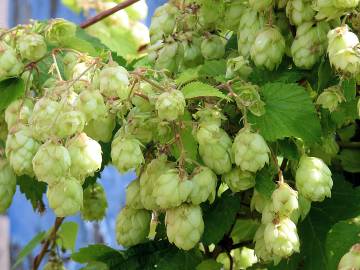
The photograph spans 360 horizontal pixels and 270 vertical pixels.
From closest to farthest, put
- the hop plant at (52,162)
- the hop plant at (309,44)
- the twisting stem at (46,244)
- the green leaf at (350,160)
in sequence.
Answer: the hop plant at (52,162), the hop plant at (309,44), the green leaf at (350,160), the twisting stem at (46,244)

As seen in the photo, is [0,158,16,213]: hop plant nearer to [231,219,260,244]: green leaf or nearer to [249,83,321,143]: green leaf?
[249,83,321,143]: green leaf

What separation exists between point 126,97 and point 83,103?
0.08 meters

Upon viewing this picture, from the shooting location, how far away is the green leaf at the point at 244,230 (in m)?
1.76

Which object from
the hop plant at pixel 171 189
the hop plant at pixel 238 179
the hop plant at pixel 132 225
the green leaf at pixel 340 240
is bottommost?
the green leaf at pixel 340 240

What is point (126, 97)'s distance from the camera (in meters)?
1.29

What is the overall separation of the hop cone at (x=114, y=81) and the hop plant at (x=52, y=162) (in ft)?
0.40

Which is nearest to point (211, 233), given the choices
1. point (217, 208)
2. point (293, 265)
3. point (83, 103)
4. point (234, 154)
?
point (217, 208)

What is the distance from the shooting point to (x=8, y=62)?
1.47 meters

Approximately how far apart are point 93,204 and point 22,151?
72 cm

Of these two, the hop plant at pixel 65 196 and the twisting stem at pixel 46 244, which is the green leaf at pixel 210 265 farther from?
the twisting stem at pixel 46 244

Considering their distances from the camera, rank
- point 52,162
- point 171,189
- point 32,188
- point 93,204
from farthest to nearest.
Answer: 1. point 93,204
2. point 32,188
3. point 171,189
4. point 52,162

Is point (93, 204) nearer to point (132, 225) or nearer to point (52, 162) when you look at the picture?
point (132, 225)

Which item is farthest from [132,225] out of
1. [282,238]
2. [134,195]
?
[282,238]

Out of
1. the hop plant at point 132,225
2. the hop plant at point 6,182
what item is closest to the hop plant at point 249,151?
the hop plant at point 132,225
